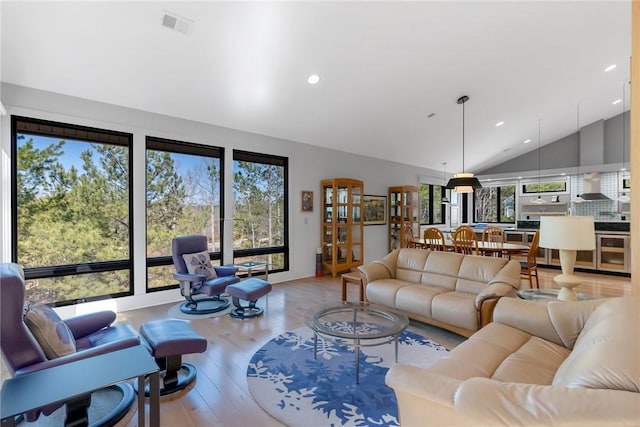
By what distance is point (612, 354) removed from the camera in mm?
1216

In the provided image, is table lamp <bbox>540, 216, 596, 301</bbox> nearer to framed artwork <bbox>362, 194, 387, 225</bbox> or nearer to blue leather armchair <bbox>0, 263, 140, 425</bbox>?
blue leather armchair <bbox>0, 263, 140, 425</bbox>

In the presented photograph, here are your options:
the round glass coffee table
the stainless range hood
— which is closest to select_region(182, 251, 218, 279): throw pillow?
the round glass coffee table

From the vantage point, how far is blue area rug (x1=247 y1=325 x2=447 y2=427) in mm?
2006

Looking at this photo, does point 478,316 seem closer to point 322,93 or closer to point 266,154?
point 322,93

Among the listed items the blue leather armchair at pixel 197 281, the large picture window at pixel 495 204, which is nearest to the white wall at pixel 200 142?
the blue leather armchair at pixel 197 281

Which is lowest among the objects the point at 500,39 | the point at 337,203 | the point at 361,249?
the point at 361,249

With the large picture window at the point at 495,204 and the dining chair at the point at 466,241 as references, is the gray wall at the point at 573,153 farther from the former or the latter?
the dining chair at the point at 466,241

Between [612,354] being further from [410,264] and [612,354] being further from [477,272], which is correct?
[410,264]

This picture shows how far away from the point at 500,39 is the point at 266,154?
3.81 m

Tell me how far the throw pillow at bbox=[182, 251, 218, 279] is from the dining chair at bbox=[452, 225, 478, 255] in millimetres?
3930

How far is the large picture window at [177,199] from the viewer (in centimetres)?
438

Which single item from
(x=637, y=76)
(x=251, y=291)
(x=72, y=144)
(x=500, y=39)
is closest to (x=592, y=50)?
(x=500, y=39)

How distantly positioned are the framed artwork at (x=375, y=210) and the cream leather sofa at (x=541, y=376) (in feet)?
16.3

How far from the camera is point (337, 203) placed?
621 centimetres
